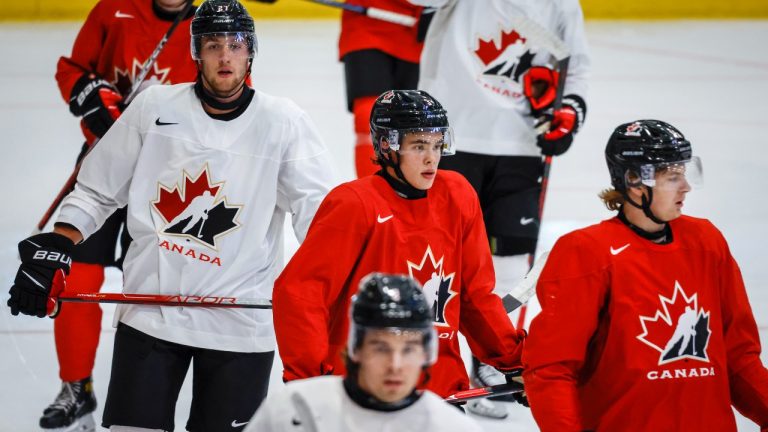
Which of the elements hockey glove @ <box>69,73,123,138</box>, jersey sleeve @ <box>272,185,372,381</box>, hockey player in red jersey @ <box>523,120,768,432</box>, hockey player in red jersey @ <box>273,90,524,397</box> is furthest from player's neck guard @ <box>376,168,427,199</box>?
hockey glove @ <box>69,73,123,138</box>

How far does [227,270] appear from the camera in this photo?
3.14m

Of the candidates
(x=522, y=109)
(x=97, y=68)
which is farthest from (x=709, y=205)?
(x=97, y=68)

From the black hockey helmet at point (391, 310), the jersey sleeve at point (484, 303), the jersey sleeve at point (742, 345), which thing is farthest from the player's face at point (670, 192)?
the black hockey helmet at point (391, 310)

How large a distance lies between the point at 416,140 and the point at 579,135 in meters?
5.33

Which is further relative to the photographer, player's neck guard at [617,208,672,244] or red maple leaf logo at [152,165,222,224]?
red maple leaf logo at [152,165,222,224]

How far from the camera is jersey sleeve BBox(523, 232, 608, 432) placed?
2.42 meters

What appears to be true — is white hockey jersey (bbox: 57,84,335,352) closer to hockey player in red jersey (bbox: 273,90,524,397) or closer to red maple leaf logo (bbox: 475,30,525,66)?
hockey player in red jersey (bbox: 273,90,524,397)

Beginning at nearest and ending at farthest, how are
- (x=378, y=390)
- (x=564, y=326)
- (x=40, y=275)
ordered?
(x=378, y=390), (x=564, y=326), (x=40, y=275)

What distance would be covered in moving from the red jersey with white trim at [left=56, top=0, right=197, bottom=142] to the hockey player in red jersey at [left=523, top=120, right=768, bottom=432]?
5.67 feet

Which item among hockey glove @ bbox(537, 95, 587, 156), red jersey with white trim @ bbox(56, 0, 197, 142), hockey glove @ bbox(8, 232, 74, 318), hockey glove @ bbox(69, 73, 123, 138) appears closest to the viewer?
hockey glove @ bbox(8, 232, 74, 318)

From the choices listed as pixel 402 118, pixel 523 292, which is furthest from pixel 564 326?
pixel 523 292

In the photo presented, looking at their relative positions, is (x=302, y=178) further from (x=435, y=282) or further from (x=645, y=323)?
(x=645, y=323)

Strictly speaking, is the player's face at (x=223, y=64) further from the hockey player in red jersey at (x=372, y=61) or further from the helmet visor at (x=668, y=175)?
the hockey player in red jersey at (x=372, y=61)

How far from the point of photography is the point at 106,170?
315 cm
